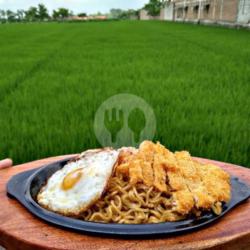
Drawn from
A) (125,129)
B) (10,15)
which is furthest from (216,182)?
(10,15)

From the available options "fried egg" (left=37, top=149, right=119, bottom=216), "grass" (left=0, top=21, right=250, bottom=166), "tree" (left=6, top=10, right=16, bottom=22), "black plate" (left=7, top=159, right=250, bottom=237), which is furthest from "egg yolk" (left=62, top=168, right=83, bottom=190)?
"tree" (left=6, top=10, right=16, bottom=22)

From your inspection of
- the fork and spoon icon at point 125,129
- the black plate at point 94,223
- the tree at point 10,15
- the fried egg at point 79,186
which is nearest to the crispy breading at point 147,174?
the fried egg at point 79,186

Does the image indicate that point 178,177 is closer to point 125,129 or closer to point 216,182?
point 216,182

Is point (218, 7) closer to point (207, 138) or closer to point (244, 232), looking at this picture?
point (207, 138)

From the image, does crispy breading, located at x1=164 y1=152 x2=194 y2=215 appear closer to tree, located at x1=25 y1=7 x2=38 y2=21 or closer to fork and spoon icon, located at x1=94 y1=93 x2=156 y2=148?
fork and spoon icon, located at x1=94 y1=93 x2=156 y2=148

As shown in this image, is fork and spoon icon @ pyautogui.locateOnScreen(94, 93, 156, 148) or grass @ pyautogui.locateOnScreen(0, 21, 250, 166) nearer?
fork and spoon icon @ pyautogui.locateOnScreen(94, 93, 156, 148)

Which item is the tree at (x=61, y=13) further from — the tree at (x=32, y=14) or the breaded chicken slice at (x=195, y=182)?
the breaded chicken slice at (x=195, y=182)
